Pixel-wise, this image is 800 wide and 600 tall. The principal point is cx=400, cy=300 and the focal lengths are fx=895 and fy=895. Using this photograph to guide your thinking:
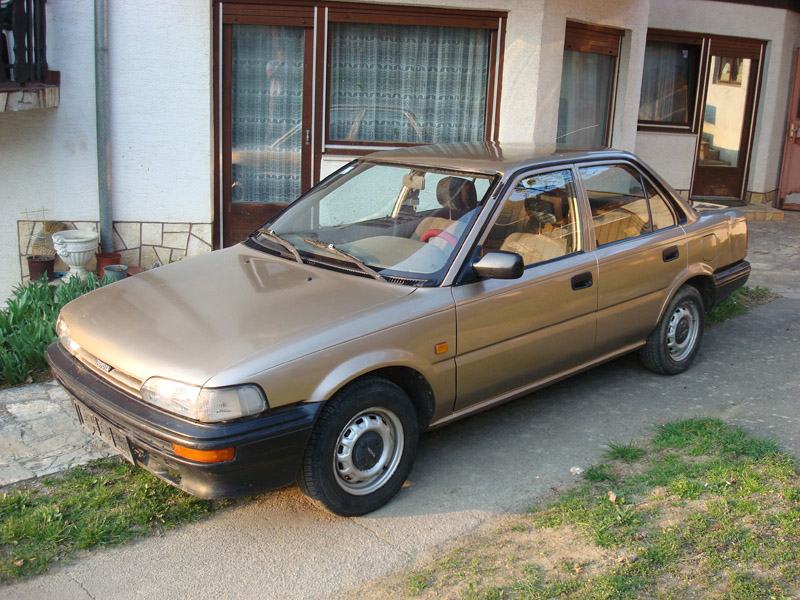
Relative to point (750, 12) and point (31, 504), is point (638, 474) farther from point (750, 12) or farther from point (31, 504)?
point (750, 12)

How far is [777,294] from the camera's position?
8.34m

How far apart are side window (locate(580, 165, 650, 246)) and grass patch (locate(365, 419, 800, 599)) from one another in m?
1.38

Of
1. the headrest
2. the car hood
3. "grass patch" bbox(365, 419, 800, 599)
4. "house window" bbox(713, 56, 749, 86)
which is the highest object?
"house window" bbox(713, 56, 749, 86)

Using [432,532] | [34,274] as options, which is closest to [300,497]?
[432,532]

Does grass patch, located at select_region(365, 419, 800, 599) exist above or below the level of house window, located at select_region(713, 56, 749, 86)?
below

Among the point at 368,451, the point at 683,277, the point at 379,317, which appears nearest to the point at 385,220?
the point at 379,317

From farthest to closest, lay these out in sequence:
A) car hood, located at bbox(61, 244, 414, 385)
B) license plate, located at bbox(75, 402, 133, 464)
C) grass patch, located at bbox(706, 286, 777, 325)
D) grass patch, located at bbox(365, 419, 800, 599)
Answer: grass patch, located at bbox(706, 286, 777, 325), license plate, located at bbox(75, 402, 133, 464), car hood, located at bbox(61, 244, 414, 385), grass patch, located at bbox(365, 419, 800, 599)

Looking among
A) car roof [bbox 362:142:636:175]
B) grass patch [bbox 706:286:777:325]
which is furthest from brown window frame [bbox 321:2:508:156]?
car roof [bbox 362:142:636:175]

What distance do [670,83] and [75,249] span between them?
839cm

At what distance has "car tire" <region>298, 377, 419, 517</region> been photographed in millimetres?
4008

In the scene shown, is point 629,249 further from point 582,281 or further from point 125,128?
point 125,128

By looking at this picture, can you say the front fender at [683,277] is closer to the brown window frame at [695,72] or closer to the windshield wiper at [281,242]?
the windshield wiper at [281,242]

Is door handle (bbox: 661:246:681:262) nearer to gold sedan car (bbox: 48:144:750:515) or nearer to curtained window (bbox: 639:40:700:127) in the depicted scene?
gold sedan car (bbox: 48:144:750:515)

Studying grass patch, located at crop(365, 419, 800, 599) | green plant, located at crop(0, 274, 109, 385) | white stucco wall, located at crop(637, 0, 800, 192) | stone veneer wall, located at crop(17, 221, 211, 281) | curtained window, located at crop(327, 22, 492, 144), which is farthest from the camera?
white stucco wall, located at crop(637, 0, 800, 192)
